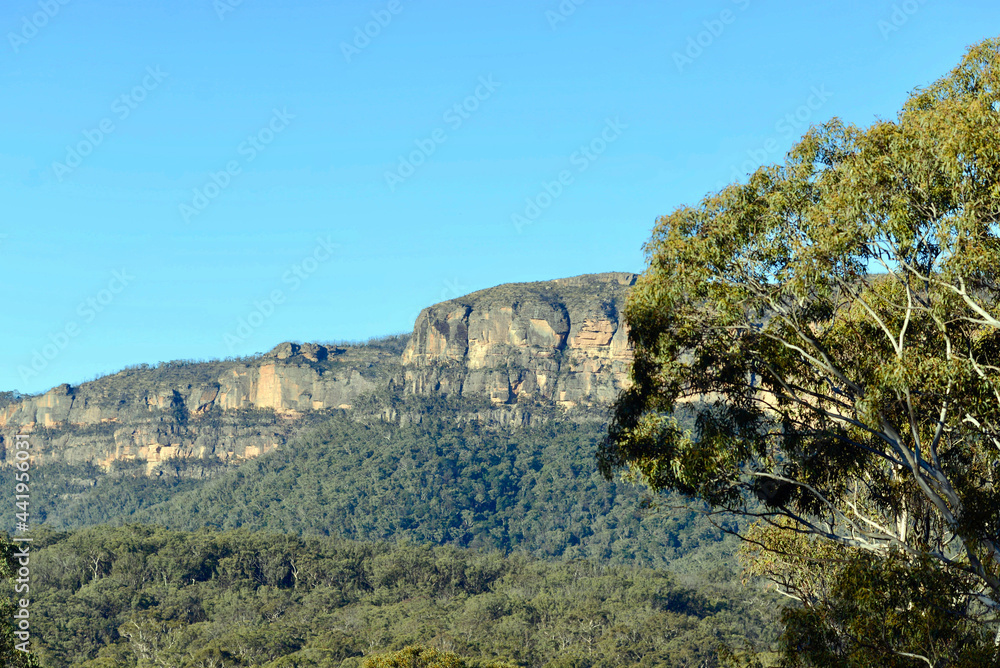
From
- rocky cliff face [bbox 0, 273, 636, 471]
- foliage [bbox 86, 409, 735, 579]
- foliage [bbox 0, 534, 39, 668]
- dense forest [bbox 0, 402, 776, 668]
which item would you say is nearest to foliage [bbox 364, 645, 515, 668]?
dense forest [bbox 0, 402, 776, 668]

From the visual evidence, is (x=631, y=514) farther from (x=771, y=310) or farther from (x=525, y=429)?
(x=771, y=310)

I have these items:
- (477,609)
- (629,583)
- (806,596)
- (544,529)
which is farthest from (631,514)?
(806,596)

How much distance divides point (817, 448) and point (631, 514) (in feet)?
409

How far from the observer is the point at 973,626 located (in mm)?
13195

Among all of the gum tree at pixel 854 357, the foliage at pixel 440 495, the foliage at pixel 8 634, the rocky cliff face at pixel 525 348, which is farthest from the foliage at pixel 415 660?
the rocky cliff face at pixel 525 348

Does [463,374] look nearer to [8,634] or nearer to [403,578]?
[403,578]

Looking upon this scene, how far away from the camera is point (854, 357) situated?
1398 centimetres

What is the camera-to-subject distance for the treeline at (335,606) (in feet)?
168

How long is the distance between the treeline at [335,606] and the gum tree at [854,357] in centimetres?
1963

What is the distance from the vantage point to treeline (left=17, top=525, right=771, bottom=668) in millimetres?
51281

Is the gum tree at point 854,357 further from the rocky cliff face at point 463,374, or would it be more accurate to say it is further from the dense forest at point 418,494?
the rocky cliff face at point 463,374

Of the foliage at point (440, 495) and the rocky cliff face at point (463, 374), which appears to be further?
the rocky cliff face at point (463, 374)

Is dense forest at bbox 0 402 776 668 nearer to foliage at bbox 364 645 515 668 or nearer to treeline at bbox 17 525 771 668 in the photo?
treeline at bbox 17 525 771 668

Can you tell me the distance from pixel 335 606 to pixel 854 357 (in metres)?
61.2
